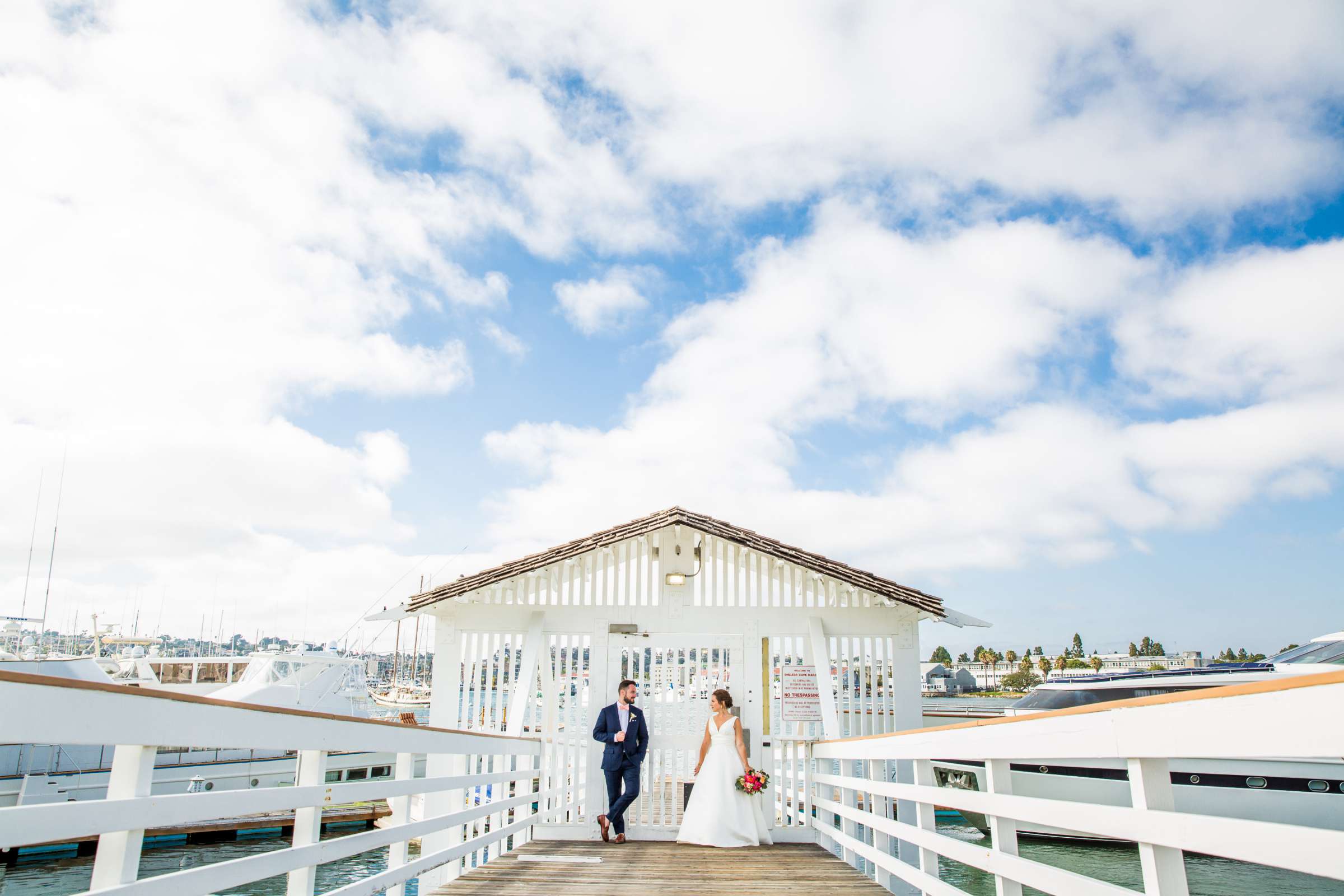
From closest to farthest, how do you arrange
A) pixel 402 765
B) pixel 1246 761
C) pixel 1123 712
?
pixel 1123 712 < pixel 402 765 < pixel 1246 761

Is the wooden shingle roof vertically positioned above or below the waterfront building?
above

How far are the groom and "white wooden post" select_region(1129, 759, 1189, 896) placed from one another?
24.2 ft

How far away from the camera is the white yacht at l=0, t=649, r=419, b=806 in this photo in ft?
53.7

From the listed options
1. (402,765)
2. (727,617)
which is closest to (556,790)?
(727,617)

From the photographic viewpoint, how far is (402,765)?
16.7 feet

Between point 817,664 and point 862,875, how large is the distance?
10.2ft

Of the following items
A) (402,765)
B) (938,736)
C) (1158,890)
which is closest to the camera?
(1158,890)

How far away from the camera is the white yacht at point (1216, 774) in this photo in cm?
1155

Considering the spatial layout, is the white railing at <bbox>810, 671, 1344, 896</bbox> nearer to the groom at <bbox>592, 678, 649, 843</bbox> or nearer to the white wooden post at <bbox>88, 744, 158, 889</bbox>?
the white wooden post at <bbox>88, 744, 158, 889</bbox>

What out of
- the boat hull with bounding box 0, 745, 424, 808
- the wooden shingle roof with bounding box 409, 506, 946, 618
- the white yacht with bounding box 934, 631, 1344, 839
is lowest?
the boat hull with bounding box 0, 745, 424, 808

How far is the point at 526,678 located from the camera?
9773mm

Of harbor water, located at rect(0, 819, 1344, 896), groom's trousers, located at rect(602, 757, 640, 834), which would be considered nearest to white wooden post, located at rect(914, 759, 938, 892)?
groom's trousers, located at rect(602, 757, 640, 834)

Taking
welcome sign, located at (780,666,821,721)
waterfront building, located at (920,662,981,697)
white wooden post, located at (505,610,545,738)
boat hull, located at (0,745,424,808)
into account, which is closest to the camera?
white wooden post, located at (505,610,545,738)

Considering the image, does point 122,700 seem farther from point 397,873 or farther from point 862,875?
point 862,875
